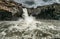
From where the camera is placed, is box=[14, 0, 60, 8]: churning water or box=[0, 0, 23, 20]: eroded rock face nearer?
box=[0, 0, 23, 20]: eroded rock face

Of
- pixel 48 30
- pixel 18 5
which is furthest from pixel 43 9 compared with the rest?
pixel 48 30

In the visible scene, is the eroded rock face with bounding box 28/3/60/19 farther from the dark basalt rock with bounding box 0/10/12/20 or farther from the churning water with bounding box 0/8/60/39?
the dark basalt rock with bounding box 0/10/12/20

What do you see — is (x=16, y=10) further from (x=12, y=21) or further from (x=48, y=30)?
(x=48, y=30)

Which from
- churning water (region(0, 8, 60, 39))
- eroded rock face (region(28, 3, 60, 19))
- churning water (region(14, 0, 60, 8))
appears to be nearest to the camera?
churning water (region(0, 8, 60, 39))

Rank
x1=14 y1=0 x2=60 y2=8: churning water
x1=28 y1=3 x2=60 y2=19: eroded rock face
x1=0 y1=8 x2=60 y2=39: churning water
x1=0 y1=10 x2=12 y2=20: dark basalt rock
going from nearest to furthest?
x1=0 y1=8 x2=60 y2=39: churning water → x1=0 y1=10 x2=12 y2=20: dark basalt rock → x1=28 y1=3 x2=60 y2=19: eroded rock face → x1=14 y1=0 x2=60 y2=8: churning water

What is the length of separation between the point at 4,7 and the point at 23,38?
296 centimetres

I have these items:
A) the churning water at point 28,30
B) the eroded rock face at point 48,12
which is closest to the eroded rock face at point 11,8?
the eroded rock face at point 48,12

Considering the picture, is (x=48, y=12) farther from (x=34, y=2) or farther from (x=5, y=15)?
(x=5, y=15)

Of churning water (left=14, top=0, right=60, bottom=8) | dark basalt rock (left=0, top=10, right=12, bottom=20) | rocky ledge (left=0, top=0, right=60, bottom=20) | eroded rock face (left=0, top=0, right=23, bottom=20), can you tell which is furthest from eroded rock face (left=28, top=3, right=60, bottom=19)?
dark basalt rock (left=0, top=10, right=12, bottom=20)

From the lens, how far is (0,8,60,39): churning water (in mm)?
5964

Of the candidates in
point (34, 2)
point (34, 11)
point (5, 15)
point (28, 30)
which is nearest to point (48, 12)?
point (34, 11)

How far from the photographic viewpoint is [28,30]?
21.3 ft

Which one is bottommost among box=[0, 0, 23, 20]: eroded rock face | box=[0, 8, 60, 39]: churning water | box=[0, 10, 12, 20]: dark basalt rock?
box=[0, 8, 60, 39]: churning water

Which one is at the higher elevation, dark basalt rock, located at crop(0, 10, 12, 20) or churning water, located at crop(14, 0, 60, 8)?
churning water, located at crop(14, 0, 60, 8)
